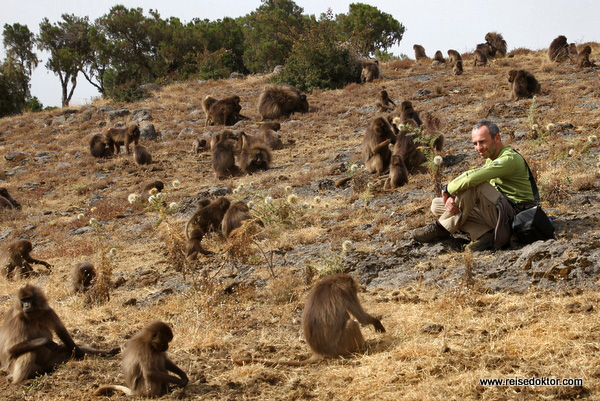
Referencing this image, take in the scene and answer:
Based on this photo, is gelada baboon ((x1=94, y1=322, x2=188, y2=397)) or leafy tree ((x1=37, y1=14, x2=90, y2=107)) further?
leafy tree ((x1=37, y1=14, x2=90, y2=107))

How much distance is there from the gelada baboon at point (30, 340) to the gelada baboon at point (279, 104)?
18.5 metres

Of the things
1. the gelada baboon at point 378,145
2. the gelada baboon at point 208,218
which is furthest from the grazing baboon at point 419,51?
the gelada baboon at point 208,218

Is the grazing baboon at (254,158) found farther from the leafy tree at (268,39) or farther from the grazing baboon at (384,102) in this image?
the leafy tree at (268,39)

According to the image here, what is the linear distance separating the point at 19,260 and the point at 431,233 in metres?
7.77

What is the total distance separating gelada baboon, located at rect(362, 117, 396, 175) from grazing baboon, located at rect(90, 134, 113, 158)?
41.3 feet

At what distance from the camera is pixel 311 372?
5117 mm

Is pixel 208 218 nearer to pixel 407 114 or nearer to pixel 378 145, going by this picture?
pixel 378 145

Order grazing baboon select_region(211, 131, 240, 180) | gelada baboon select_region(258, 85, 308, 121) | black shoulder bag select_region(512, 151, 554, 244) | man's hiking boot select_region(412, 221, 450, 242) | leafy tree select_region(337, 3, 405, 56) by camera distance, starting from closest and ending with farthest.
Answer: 1. black shoulder bag select_region(512, 151, 554, 244)
2. man's hiking boot select_region(412, 221, 450, 242)
3. grazing baboon select_region(211, 131, 240, 180)
4. gelada baboon select_region(258, 85, 308, 121)
5. leafy tree select_region(337, 3, 405, 56)

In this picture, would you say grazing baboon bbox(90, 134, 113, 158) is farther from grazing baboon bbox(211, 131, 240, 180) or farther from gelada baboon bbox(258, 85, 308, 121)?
grazing baboon bbox(211, 131, 240, 180)

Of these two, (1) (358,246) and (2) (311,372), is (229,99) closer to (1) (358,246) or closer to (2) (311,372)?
(1) (358,246)

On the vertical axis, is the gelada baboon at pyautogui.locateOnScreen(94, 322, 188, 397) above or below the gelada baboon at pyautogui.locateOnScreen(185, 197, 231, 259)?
below

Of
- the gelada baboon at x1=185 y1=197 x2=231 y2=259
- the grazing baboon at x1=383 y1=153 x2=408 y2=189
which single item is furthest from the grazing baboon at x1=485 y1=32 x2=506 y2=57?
the gelada baboon at x1=185 y1=197 x2=231 y2=259

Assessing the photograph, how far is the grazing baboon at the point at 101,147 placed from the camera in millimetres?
21828

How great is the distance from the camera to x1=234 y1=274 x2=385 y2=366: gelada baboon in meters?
5.21
